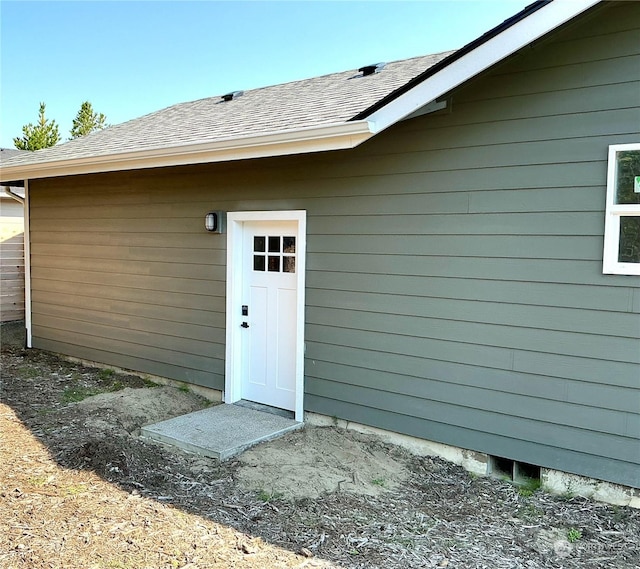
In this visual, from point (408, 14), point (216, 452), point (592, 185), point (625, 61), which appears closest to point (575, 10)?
point (625, 61)

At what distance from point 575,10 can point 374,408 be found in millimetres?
3430

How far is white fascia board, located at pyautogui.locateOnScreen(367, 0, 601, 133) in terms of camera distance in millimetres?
3562

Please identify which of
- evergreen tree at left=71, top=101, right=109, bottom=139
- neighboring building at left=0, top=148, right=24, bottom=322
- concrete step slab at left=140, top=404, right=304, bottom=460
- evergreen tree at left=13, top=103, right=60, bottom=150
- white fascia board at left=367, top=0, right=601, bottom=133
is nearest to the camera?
white fascia board at left=367, top=0, right=601, bottom=133

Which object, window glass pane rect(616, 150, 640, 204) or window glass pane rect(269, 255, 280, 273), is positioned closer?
window glass pane rect(616, 150, 640, 204)

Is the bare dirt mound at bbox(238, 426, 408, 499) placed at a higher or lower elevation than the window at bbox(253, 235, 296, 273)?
lower

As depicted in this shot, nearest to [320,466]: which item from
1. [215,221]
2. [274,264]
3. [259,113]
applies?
[274,264]

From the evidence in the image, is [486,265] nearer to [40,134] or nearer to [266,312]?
[266,312]

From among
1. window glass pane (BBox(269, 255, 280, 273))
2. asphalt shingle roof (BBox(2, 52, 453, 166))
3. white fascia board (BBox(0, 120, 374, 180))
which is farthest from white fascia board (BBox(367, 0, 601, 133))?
window glass pane (BBox(269, 255, 280, 273))

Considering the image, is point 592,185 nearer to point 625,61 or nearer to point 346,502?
point 625,61

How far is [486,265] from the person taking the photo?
4.30 meters

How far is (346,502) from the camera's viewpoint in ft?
12.7

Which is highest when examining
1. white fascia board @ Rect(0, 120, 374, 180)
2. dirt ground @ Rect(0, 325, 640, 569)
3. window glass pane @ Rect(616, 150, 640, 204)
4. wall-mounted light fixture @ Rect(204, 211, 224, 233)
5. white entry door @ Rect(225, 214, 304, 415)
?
white fascia board @ Rect(0, 120, 374, 180)

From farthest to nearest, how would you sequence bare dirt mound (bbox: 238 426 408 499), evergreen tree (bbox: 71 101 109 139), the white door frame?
evergreen tree (bbox: 71 101 109 139) → the white door frame → bare dirt mound (bbox: 238 426 408 499)

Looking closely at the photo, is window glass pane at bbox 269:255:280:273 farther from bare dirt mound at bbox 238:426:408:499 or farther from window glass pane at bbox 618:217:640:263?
window glass pane at bbox 618:217:640:263
